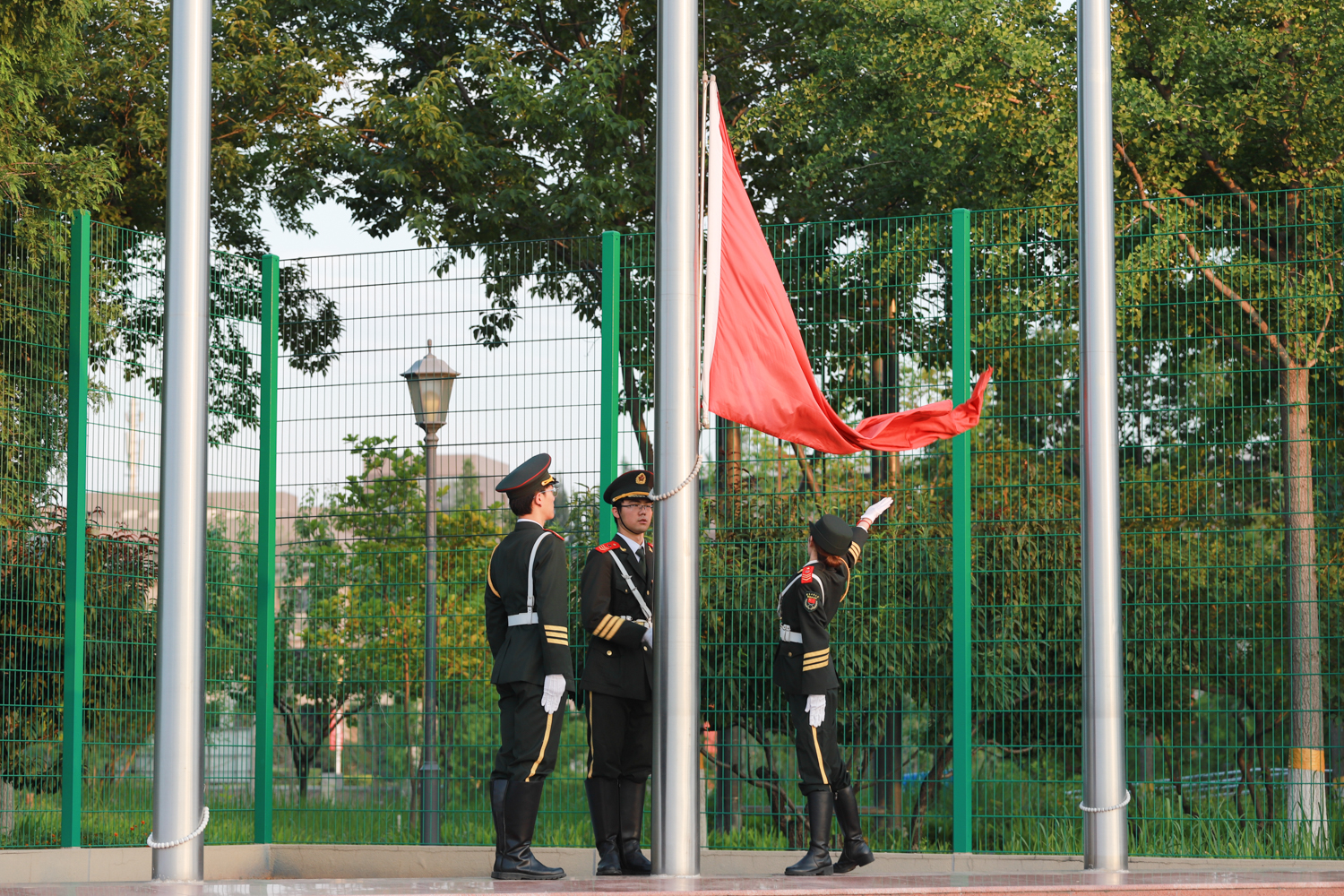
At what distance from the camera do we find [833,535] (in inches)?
301

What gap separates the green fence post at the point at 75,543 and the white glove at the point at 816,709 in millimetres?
4415

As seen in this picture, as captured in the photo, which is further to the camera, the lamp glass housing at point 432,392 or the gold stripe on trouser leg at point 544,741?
the lamp glass housing at point 432,392

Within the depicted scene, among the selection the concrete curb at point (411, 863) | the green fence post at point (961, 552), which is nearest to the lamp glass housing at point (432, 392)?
the concrete curb at point (411, 863)

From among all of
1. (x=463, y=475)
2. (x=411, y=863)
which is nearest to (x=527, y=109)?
(x=463, y=475)

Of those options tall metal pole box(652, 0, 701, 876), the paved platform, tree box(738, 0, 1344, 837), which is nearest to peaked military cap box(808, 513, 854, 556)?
tall metal pole box(652, 0, 701, 876)

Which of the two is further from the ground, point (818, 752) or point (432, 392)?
point (432, 392)

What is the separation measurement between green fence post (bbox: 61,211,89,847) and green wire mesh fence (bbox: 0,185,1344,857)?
7 cm

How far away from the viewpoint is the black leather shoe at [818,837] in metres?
7.40

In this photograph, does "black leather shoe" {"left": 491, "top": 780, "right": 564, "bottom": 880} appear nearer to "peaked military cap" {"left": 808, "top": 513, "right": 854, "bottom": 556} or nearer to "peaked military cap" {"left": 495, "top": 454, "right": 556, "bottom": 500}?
"peaked military cap" {"left": 495, "top": 454, "right": 556, "bottom": 500}

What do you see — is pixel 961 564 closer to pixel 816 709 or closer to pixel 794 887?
pixel 816 709

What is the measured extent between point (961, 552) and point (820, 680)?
1425 mm

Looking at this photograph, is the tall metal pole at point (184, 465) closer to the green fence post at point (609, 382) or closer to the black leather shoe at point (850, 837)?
the green fence post at point (609, 382)

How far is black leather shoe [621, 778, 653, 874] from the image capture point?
7238 millimetres

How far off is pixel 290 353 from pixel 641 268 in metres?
2.56
